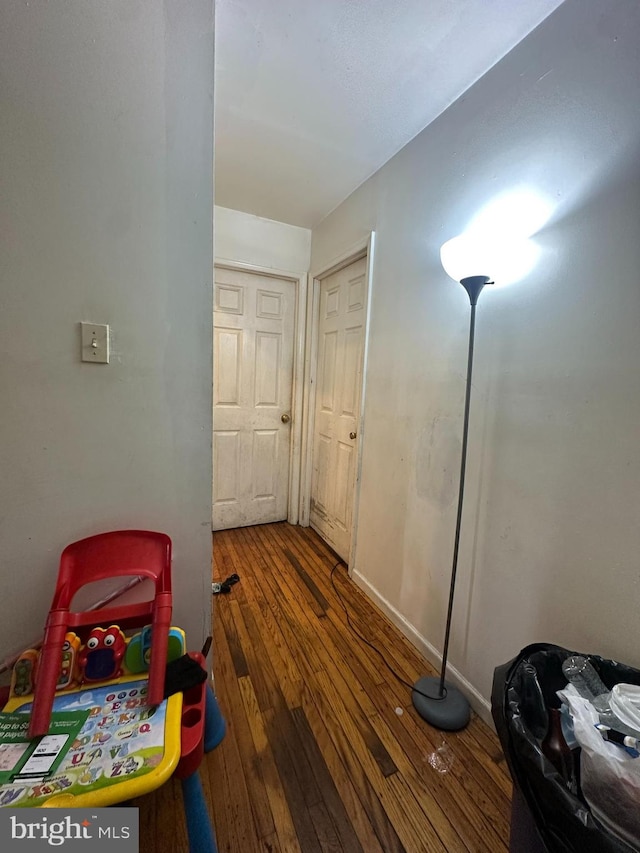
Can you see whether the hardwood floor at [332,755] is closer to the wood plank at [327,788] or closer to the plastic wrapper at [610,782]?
the wood plank at [327,788]

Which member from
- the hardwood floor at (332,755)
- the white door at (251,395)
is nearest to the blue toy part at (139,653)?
the hardwood floor at (332,755)

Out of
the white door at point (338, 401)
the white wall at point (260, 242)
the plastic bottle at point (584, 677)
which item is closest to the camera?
the plastic bottle at point (584, 677)

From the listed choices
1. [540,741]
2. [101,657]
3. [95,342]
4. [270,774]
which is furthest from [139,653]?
[540,741]

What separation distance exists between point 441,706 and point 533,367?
1.35 meters

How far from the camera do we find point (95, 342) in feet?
3.22

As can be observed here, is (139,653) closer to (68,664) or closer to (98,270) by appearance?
(68,664)

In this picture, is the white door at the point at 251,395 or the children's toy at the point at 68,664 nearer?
the children's toy at the point at 68,664

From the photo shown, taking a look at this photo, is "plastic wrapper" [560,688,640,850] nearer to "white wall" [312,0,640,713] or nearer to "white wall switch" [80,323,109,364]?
"white wall" [312,0,640,713]

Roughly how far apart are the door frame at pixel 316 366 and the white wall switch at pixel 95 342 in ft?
4.53

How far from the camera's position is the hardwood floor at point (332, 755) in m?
0.96

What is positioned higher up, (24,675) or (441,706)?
(24,675)

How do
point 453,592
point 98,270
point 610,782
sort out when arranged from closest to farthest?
point 610,782 < point 98,270 < point 453,592

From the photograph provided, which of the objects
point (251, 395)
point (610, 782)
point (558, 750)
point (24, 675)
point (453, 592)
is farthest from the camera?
point (251, 395)

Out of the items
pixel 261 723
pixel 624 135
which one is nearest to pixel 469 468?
pixel 624 135
